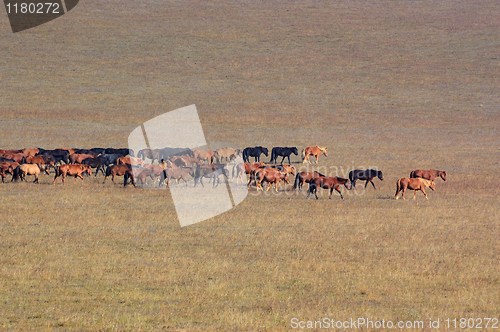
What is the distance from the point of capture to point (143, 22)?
9056 centimetres

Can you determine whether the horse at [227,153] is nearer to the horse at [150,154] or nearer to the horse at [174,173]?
the horse at [150,154]

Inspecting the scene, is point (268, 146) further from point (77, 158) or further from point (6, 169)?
point (6, 169)

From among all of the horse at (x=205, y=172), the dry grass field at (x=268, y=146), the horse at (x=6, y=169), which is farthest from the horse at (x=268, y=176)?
the horse at (x=6, y=169)

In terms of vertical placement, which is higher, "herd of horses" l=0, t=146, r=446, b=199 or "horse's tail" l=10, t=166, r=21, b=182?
"horse's tail" l=10, t=166, r=21, b=182

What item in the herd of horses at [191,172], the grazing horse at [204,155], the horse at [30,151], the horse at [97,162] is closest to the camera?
the herd of horses at [191,172]

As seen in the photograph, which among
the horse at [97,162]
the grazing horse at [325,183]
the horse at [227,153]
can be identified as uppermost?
the horse at [97,162]

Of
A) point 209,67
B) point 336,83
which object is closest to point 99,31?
point 209,67

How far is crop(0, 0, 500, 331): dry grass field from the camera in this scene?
1094cm

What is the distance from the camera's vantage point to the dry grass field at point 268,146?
35.9 feet

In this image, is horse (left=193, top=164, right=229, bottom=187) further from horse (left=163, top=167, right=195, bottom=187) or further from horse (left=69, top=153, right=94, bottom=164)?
horse (left=69, top=153, right=94, bottom=164)

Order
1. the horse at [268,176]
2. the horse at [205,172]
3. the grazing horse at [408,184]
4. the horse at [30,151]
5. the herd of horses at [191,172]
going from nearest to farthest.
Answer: the grazing horse at [408,184] < the herd of horses at [191,172] < the horse at [268,176] < the horse at [205,172] < the horse at [30,151]

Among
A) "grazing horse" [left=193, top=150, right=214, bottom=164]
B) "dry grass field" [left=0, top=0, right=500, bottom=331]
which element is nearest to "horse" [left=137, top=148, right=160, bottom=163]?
"grazing horse" [left=193, top=150, right=214, bottom=164]

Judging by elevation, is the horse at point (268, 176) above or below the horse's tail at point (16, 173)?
below

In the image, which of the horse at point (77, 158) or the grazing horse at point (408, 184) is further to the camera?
the horse at point (77, 158)
